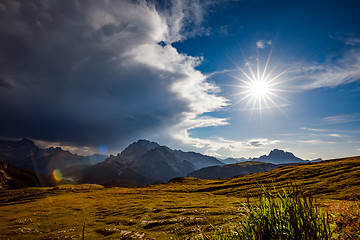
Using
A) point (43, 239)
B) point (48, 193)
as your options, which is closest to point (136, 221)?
point (43, 239)

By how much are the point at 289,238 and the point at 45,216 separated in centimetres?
6235

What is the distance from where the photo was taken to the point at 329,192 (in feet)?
181

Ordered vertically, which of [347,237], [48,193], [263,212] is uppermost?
[263,212]

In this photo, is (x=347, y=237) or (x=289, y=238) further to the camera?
(x=347, y=237)

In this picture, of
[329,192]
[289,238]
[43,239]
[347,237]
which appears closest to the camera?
[289,238]

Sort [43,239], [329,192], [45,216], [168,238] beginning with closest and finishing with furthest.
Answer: [168,238] → [43,239] → [45,216] → [329,192]

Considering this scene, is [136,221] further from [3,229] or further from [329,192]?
[329,192]

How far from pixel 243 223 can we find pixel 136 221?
→ 3727 cm

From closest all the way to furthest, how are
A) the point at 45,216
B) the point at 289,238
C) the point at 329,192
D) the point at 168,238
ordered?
the point at 289,238 → the point at 168,238 → the point at 45,216 → the point at 329,192

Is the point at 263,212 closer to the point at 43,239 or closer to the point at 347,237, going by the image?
the point at 347,237

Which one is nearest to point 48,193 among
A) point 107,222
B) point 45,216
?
point 45,216

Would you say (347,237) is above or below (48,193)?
above

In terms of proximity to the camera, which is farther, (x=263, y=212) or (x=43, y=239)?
(x=43, y=239)

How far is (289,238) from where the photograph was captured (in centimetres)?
527
